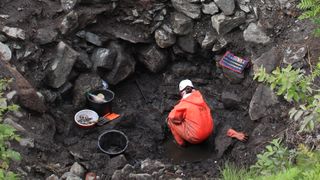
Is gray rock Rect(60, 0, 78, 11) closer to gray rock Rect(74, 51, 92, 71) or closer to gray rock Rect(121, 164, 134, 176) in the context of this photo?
gray rock Rect(74, 51, 92, 71)

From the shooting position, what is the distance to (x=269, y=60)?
7125 mm

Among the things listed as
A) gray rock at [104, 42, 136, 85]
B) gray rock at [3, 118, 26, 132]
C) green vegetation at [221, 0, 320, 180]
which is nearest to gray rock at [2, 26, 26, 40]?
gray rock at [3, 118, 26, 132]

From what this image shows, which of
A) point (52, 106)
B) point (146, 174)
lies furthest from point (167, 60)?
point (146, 174)

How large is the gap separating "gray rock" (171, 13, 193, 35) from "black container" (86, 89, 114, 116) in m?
1.47

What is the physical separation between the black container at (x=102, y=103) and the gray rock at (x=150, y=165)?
Answer: 4.35ft

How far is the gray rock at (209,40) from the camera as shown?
310 inches

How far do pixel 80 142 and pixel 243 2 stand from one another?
3.21 meters

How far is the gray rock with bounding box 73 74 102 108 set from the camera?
7676mm

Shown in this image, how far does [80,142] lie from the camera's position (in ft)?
23.6

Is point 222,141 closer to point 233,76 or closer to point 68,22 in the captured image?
point 233,76

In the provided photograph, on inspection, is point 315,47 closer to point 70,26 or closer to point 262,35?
point 262,35

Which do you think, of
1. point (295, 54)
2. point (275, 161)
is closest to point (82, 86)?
point (295, 54)

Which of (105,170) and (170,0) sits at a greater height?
(170,0)

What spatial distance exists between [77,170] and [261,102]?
267 cm
